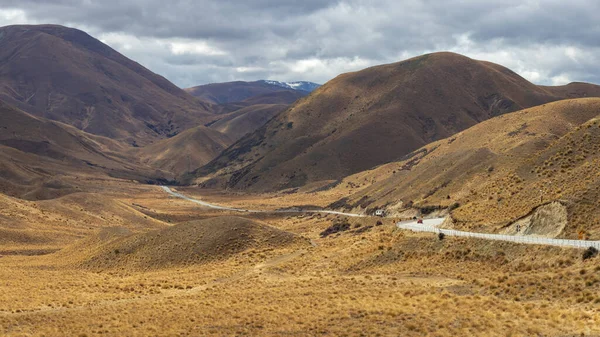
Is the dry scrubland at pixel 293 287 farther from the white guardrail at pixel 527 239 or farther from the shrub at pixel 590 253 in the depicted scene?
the white guardrail at pixel 527 239

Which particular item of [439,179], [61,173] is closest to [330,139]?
[61,173]

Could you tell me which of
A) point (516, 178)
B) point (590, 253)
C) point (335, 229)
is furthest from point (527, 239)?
point (335, 229)

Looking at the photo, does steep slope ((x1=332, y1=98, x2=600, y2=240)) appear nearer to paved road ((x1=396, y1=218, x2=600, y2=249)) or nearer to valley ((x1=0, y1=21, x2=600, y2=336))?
valley ((x1=0, y1=21, x2=600, y2=336))

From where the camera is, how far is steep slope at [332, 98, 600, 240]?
43.9 metres

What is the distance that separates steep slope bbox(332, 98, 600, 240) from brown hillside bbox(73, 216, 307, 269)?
69.0 feet

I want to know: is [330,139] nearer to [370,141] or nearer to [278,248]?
[370,141]

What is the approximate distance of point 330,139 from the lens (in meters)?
194

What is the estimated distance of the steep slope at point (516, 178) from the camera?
43.9 m

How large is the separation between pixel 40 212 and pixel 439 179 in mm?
59893

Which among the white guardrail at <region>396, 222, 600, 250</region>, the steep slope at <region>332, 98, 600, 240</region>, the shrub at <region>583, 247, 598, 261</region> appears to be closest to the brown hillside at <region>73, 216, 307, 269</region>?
the white guardrail at <region>396, 222, 600, 250</region>

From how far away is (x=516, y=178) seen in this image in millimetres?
57000

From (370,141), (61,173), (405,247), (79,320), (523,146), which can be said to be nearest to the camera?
(79,320)

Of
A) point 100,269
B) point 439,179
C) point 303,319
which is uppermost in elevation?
point 439,179

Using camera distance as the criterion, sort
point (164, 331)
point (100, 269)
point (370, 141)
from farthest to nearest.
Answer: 1. point (370, 141)
2. point (100, 269)
3. point (164, 331)
